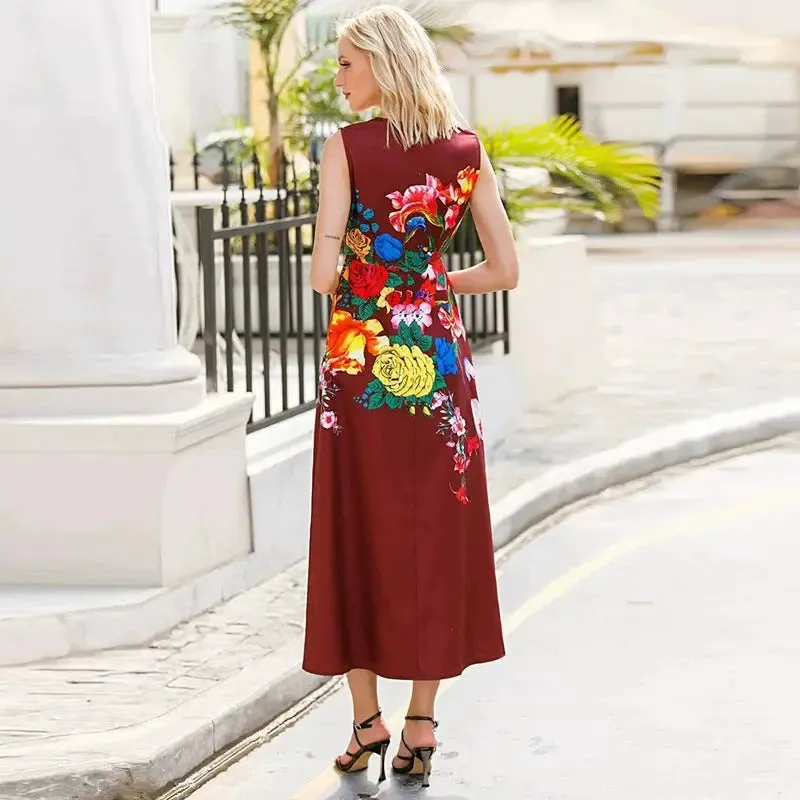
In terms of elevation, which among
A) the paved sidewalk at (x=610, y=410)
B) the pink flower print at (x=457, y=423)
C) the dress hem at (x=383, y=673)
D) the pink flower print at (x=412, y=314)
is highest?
the pink flower print at (x=412, y=314)

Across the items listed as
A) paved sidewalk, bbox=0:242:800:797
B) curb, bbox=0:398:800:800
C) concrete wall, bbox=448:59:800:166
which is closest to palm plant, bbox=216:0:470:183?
paved sidewalk, bbox=0:242:800:797

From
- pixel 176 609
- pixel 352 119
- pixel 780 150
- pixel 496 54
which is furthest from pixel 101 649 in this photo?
pixel 780 150

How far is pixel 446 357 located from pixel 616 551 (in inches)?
145

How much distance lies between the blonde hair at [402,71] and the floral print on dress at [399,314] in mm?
179

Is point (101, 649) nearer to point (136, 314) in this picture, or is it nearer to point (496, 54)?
point (136, 314)

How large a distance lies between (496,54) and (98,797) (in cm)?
1614

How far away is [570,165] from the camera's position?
12266 millimetres

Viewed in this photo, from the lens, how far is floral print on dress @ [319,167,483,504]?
16.9ft

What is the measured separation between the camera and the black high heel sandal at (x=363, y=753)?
214 inches

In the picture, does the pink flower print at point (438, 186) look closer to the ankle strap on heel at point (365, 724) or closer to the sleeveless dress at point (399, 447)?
the sleeveless dress at point (399, 447)

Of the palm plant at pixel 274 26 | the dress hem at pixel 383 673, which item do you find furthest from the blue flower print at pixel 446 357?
the palm plant at pixel 274 26

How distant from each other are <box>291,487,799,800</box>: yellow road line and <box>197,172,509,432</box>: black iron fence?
143 cm

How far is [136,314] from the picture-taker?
7039mm

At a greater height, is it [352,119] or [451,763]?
[352,119]
